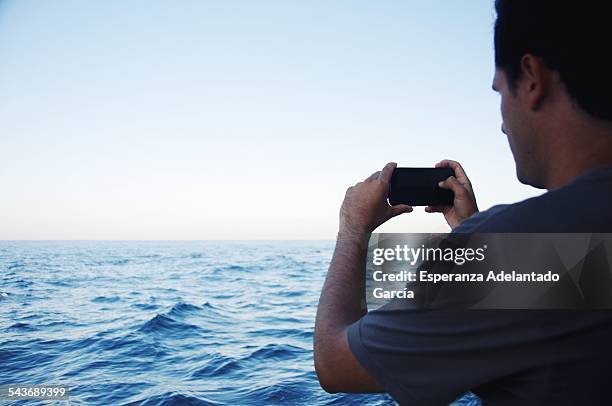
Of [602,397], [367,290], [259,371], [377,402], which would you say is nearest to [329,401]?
[377,402]

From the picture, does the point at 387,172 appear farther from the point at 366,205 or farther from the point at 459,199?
the point at 459,199

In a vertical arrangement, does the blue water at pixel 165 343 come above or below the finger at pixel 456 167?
below

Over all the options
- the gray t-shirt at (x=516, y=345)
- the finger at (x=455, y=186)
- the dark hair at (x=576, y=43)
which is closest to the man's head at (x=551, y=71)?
the dark hair at (x=576, y=43)

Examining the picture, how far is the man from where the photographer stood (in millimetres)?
1019

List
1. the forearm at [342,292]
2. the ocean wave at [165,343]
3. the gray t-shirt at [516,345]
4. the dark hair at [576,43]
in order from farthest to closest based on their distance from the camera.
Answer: the ocean wave at [165,343]
the forearm at [342,292]
the dark hair at [576,43]
the gray t-shirt at [516,345]

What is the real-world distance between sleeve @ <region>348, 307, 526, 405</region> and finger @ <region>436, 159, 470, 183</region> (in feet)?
2.79

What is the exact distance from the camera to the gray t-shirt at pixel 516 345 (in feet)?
3.31

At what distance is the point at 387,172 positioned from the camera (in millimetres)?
1719

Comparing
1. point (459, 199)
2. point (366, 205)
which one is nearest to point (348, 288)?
point (366, 205)

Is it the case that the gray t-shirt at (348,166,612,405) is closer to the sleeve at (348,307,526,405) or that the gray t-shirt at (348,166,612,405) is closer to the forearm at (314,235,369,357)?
the sleeve at (348,307,526,405)

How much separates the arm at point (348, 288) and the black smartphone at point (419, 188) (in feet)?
0.11

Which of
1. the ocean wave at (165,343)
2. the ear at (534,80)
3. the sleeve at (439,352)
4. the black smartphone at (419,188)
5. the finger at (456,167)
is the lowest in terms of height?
the ocean wave at (165,343)

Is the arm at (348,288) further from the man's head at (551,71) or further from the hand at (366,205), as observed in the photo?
the man's head at (551,71)

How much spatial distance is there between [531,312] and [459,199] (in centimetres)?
77
